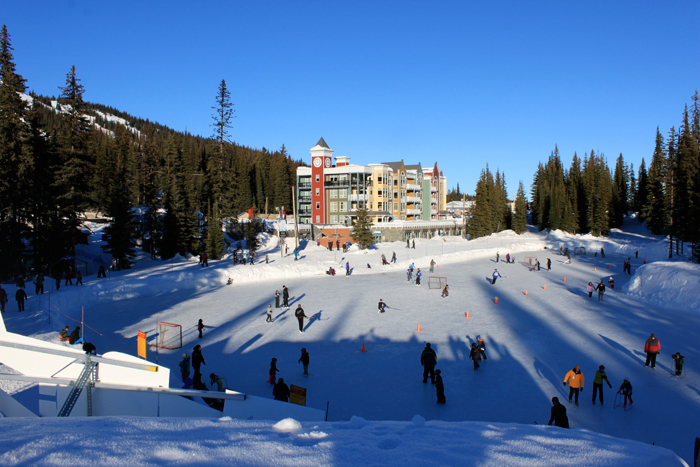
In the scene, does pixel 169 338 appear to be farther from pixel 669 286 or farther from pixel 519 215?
pixel 519 215

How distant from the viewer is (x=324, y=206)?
64812 millimetres

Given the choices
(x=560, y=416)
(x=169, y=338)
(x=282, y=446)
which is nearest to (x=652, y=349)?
(x=560, y=416)

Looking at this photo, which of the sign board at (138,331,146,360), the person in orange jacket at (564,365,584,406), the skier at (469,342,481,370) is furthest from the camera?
the skier at (469,342,481,370)

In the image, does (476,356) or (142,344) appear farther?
(476,356)

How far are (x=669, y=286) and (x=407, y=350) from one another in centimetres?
1715

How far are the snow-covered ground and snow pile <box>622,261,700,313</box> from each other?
87mm

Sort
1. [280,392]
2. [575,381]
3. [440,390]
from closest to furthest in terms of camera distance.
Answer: [280,392]
[575,381]
[440,390]

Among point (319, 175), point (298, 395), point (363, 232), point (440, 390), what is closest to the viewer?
point (298, 395)

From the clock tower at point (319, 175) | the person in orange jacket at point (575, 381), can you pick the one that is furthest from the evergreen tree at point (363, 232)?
the person in orange jacket at point (575, 381)

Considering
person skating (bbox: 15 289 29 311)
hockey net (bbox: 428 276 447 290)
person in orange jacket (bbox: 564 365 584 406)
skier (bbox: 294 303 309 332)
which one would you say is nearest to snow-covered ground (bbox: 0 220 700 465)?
skier (bbox: 294 303 309 332)

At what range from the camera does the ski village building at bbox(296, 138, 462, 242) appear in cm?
5944

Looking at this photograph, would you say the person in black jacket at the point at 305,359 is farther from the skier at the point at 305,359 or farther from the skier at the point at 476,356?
the skier at the point at 476,356

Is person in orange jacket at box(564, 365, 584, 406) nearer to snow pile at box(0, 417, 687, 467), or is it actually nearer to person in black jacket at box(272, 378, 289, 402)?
snow pile at box(0, 417, 687, 467)

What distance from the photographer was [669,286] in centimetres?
2242
